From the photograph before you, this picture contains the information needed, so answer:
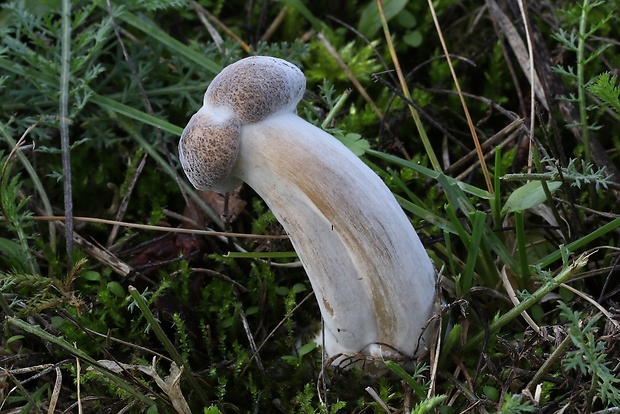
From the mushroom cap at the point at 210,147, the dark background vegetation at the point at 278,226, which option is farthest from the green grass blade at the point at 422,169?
the mushroom cap at the point at 210,147

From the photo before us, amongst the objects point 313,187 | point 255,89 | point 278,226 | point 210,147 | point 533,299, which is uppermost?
point 255,89

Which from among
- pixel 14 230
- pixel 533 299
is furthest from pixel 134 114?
pixel 533 299

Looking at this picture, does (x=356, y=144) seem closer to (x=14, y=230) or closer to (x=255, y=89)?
(x=255, y=89)

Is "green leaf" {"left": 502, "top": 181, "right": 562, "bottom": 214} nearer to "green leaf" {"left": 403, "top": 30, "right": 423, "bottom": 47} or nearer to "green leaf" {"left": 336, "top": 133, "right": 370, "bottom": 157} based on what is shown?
"green leaf" {"left": 336, "top": 133, "right": 370, "bottom": 157}

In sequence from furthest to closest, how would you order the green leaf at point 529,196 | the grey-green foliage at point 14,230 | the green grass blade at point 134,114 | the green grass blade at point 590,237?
the green grass blade at point 134,114, the grey-green foliage at point 14,230, the green leaf at point 529,196, the green grass blade at point 590,237

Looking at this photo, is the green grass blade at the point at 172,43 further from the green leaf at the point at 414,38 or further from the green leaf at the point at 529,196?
the green leaf at the point at 529,196

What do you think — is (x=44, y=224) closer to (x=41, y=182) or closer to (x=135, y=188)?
(x=41, y=182)

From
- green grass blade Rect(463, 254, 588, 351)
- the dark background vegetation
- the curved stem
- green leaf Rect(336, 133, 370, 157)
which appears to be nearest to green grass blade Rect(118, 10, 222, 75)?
the dark background vegetation
